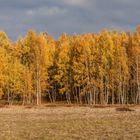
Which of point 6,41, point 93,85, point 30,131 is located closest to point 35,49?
point 6,41

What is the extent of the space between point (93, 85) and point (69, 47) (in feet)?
32.5

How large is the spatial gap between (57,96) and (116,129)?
7596 centimetres

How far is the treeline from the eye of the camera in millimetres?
84812

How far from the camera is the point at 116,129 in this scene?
28.0 metres

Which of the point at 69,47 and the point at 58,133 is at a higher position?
the point at 69,47

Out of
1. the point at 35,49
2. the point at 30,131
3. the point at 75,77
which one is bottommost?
the point at 30,131

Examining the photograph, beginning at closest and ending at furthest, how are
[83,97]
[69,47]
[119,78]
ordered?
[119,78], [69,47], [83,97]

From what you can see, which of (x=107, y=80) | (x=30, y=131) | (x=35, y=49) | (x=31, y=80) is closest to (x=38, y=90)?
(x=31, y=80)

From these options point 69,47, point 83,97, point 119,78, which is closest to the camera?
point 119,78

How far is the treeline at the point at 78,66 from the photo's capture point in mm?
84812

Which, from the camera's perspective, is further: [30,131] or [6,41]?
[6,41]

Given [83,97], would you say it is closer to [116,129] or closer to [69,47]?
[69,47]

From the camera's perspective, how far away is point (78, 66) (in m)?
86.8

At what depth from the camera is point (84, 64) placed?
288ft
